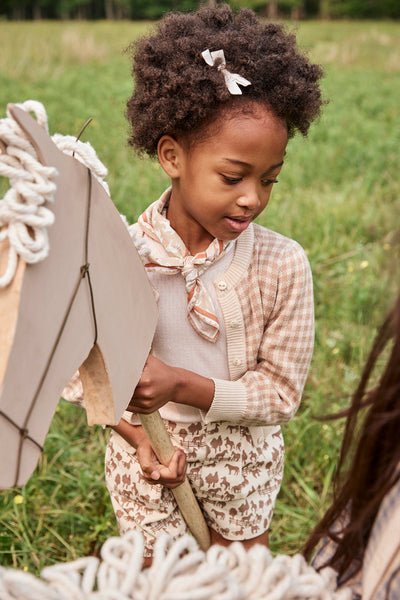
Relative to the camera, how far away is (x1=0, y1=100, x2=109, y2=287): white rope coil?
2.37ft

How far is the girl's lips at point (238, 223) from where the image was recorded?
48.5 inches

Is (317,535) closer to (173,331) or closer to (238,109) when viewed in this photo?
(173,331)

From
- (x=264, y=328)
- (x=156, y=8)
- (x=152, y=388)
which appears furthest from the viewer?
(x=156, y=8)

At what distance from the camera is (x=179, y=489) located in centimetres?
133

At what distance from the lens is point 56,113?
5762mm

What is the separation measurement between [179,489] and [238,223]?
1.98 ft

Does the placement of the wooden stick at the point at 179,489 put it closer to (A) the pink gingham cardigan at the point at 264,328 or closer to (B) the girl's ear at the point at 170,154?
(A) the pink gingham cardigan at the point at 264,328

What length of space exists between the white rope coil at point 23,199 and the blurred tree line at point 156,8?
3598cm

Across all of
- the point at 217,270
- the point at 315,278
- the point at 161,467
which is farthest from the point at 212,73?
the point at 315,278

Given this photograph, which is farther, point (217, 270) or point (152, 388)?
point (217, 270)

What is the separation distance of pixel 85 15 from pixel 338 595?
47149 mm

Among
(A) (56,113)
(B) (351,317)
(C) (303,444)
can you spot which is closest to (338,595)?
(C) (303,444)

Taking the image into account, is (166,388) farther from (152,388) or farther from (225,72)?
(225,72)

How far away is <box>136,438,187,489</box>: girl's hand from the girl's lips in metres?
0.50
